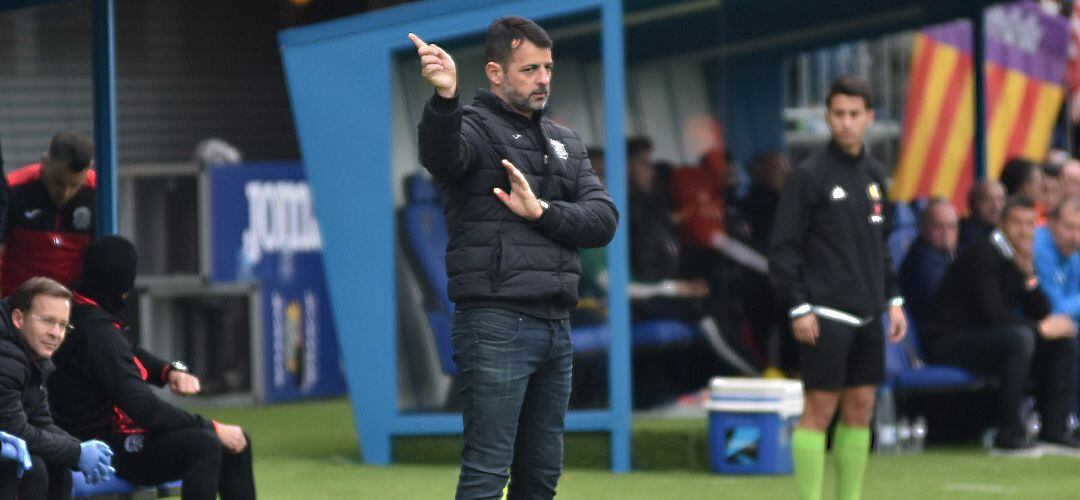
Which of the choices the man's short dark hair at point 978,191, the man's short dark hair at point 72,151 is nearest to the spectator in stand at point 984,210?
the man's short dark hair at point 978,191

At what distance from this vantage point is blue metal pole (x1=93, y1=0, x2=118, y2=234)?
7879 mm

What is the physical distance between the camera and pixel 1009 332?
31.9ft

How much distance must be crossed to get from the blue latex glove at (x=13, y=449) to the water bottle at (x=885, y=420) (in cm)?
535

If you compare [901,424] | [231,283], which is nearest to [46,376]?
[901,424]

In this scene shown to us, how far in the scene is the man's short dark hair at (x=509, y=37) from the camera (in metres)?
4.90

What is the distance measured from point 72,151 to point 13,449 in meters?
2.46

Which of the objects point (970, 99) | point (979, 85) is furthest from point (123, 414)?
point (970, 99)

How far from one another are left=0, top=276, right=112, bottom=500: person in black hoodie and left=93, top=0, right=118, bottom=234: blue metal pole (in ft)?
7.06

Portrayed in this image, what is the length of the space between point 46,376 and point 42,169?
2.43m

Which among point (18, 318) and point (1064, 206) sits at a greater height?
point (1064, 206)

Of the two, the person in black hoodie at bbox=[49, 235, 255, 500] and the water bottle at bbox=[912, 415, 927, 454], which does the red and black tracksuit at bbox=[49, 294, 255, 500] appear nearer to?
the person in black hoodie at bbox=[49, 235, 255, 500]

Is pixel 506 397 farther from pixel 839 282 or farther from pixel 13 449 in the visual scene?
pixel 839 282

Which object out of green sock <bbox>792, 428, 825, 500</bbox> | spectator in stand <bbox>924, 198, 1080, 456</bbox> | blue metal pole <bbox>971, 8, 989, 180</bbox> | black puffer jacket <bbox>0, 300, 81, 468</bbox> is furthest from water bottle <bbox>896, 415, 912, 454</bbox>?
black puffer jacket <bbox>0, 300, 81, 468</bbox>

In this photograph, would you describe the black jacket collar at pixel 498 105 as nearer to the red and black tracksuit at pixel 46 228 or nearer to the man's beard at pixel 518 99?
the man's beard at pixel 518 99
